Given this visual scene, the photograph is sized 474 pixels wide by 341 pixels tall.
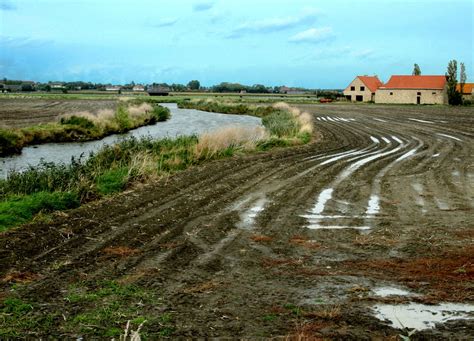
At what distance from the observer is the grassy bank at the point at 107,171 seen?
1175 cm

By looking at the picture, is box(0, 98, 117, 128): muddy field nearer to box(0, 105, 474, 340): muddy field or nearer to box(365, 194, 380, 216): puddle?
box(0, 105, 474, 340): muddy field

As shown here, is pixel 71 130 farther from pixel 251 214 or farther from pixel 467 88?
pixel 467 88

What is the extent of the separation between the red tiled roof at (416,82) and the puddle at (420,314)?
301ft

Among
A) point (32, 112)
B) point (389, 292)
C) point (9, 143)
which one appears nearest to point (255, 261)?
point (389, 292)

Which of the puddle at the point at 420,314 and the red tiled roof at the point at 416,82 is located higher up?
the red tiled roof at the point at 416,82

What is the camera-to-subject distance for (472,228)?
995 cm

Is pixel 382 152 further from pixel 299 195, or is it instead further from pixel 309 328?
pixel 309 328

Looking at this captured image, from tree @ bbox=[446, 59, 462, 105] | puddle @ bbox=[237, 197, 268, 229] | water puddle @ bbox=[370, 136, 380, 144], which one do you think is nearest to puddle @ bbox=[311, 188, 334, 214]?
puddle @ bbox=[237, 197, 268, 229]

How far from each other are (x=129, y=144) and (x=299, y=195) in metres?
9.82

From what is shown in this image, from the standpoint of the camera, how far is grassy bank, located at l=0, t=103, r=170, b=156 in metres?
32.1

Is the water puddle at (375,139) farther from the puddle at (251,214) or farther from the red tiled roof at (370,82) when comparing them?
the red tiled roof at (370,82)

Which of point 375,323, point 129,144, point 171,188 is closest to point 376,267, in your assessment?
point 375,323

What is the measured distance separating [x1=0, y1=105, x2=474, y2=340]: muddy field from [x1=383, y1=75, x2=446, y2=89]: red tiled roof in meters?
83.0

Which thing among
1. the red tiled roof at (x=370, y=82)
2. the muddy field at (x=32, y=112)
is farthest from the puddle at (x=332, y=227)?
the red tiled roof at (x=370, y=82)
